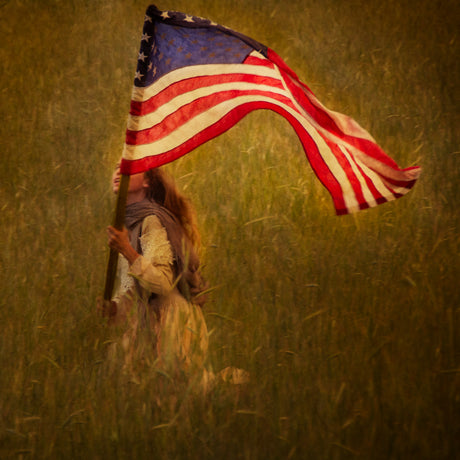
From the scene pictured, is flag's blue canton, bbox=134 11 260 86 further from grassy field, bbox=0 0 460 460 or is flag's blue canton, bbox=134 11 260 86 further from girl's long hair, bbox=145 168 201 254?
grassy field, bbox=0 0 460 460

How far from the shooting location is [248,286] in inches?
130

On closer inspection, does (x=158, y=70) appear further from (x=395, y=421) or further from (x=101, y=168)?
(x=395, y=421)

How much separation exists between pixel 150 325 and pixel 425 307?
61.3 inches

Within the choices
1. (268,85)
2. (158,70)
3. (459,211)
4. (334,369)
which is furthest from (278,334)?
(459,211)

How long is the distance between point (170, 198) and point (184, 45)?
0.72 metres

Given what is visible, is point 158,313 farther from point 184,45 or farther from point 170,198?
point 184,45

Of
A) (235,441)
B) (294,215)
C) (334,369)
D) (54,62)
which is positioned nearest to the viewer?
(235,441)

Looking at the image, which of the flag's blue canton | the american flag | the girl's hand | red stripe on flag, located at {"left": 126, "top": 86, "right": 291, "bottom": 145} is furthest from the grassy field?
the flag's blue canton

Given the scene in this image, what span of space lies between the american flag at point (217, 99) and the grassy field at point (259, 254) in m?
0.80

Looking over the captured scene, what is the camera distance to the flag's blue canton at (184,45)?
253 cm

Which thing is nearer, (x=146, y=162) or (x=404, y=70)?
(x=146, y=162)

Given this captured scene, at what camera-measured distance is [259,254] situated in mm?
3467

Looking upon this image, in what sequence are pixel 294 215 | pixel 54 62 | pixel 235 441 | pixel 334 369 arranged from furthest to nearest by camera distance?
pixel 54 62, pixel 294 215, pixel 334 369, pixel 235 441

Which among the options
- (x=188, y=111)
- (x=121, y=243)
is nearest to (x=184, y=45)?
(x=188, y=111)
